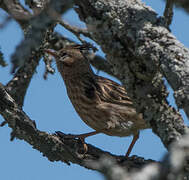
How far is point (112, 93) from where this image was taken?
20.7 feet

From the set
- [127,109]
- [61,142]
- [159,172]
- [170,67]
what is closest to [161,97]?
[170,67]

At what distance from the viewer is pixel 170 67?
10.8 ft

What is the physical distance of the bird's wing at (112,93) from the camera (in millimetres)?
6191

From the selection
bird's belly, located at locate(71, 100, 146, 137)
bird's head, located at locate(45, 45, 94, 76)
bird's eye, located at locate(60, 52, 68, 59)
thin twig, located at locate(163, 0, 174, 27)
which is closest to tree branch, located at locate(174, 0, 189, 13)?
thin twig, located at locate(163, 0, 174, 27)

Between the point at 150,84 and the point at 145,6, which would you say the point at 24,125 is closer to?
the point at 150,84

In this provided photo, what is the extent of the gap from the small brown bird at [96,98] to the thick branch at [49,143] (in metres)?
0.83

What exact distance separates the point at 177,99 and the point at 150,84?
1.57ft

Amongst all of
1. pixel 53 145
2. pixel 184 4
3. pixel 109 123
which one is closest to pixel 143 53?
pixel 184 4

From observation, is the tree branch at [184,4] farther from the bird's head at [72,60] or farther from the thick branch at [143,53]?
the bird's head at [72,60]

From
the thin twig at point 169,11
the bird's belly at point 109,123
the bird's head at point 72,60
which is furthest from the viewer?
the bird's head at point 72,60

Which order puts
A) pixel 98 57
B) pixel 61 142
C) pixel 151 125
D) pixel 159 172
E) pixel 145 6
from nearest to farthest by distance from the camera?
pixel 159 172
pixel 151 125
pixel 145 6
pixel 61 142
pixel 98 57

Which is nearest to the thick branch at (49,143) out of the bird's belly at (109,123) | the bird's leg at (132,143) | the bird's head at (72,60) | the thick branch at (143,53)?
the thick branch at (143,53)

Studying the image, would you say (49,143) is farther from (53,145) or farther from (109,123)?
(109,123)

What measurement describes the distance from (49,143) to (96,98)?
76.6 inches
